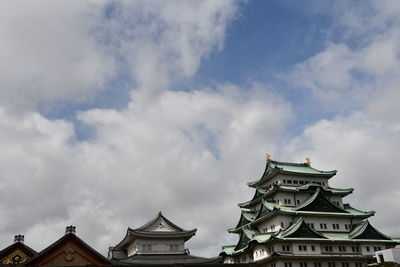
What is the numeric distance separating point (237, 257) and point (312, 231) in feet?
53.9

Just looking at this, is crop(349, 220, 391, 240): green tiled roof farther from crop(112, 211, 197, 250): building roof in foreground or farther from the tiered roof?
crop(112, 211, 197, 250): building roof in foreground

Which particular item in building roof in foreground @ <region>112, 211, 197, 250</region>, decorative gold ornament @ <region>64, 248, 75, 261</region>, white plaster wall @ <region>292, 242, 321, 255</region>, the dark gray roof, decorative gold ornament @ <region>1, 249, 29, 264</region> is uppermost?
building roof in foreground @ <region>112, 211, 197, 250</region>

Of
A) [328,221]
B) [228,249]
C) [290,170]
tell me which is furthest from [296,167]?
[228,249]

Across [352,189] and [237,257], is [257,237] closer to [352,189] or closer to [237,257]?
[237,257]

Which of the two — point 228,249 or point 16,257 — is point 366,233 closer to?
point 228,249

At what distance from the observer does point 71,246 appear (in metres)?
29.7

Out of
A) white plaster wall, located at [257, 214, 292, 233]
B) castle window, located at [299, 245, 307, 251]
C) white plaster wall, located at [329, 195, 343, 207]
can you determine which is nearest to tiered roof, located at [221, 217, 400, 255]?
castle window, located at [299, 245, 307, 251]

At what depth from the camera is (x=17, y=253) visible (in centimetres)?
3391

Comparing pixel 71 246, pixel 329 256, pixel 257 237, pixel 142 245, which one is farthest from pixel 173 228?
pixel 71 246

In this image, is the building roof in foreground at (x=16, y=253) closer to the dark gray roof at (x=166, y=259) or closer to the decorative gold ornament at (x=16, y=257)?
the decorative gold ornament at (x=16, y=257)

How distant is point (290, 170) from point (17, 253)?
51.7 m

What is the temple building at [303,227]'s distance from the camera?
196 feet

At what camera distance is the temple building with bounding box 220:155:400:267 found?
196 ft

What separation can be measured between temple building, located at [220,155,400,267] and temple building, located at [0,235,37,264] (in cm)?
3552
